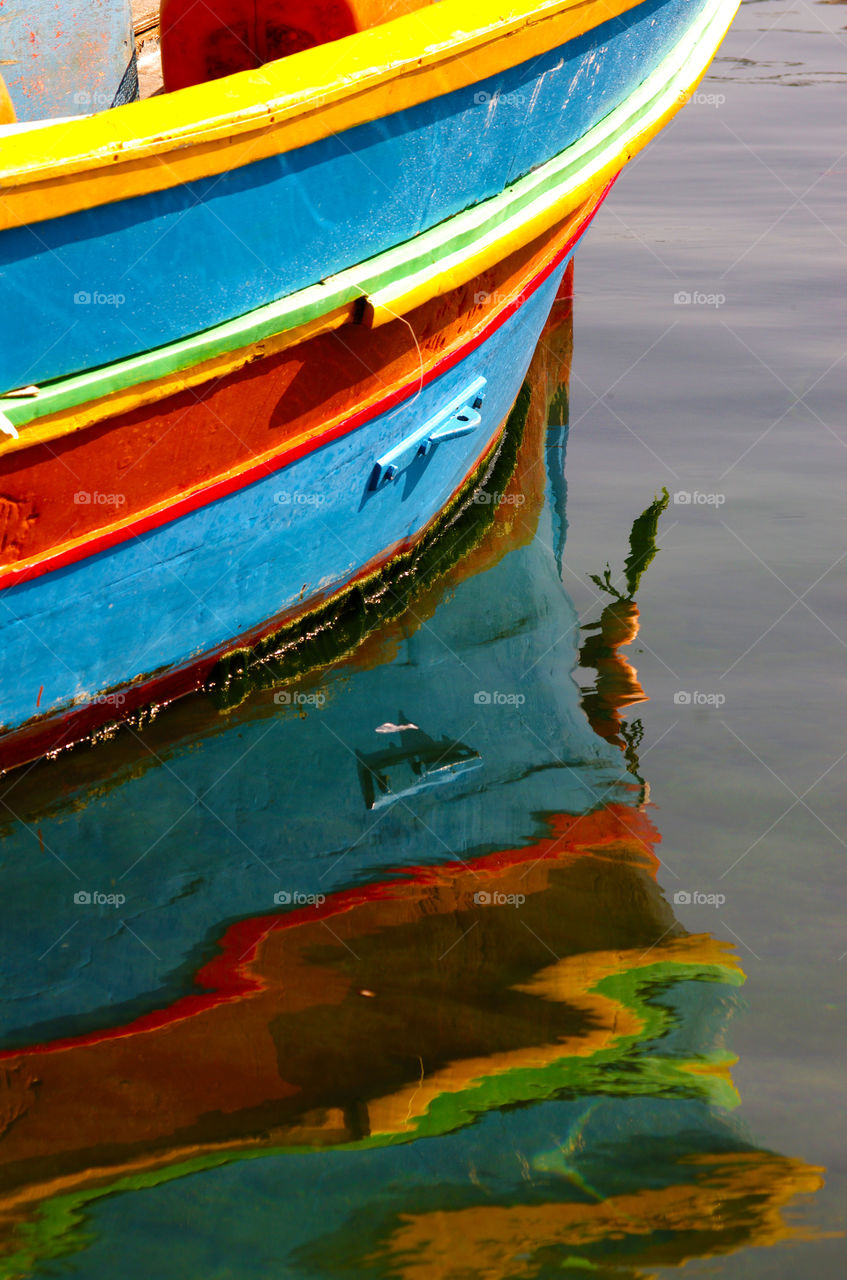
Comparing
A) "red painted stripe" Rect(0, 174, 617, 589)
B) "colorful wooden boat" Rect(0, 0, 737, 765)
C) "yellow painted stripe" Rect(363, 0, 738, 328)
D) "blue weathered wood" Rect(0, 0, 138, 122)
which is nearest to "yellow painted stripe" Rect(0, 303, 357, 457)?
"colorful wooden boat" Rect(0, 0, 737, 765)

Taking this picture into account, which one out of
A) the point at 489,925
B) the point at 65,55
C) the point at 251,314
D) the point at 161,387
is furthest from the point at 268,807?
the point at 65,55

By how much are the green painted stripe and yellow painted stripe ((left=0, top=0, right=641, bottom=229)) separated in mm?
374

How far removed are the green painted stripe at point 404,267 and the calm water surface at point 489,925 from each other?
1113 mm

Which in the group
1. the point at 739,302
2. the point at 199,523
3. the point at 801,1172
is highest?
the point at 739,302

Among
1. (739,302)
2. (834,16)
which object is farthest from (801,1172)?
→ (834,16)

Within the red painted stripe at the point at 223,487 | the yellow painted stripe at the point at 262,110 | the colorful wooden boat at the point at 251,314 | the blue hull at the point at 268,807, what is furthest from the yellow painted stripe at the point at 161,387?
the blue hull at the point at 268,807

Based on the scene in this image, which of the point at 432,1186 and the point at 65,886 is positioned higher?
the point at 65,886

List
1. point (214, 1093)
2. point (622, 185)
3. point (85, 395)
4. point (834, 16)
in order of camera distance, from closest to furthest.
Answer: point (214, 1093), point (85, 395), point (622, 185), point (834, 16)

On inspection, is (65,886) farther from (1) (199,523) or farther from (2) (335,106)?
(2) (335,106)

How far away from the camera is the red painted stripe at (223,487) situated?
3252 millimetres

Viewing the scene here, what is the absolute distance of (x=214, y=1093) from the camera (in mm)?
2643

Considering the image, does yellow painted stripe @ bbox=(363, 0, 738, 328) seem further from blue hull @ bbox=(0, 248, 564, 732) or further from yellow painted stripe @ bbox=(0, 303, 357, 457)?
blue hull @ bbox=(0, 248, 564, 732)

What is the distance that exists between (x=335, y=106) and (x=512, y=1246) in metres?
2.50

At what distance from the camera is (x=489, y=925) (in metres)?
3.12
